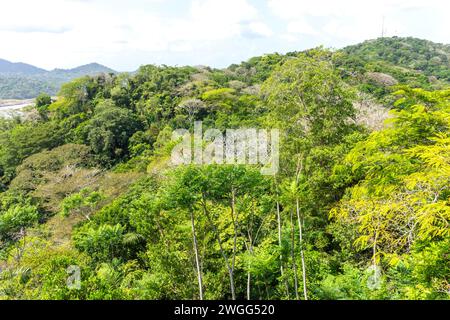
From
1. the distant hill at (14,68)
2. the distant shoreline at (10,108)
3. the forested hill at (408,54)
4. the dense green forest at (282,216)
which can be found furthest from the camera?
the distant hill at (14,68)

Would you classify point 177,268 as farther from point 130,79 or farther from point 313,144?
point 130,79

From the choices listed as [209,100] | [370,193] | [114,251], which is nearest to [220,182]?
[370,193]

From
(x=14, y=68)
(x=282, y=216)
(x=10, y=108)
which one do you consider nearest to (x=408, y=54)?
(x=282, y=216)

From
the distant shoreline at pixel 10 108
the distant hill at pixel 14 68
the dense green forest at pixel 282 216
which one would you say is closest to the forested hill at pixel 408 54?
the dense green forest at pixel 282 216

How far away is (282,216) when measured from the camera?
741 centimetres

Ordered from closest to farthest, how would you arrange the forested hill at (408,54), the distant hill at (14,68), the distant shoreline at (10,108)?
the distant shoreline at (10,108) < the forested hill at (408,54) < the distant hill at (14,68)

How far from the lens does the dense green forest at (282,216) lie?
387cm

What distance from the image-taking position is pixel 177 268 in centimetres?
704

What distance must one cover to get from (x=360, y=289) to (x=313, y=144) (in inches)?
131

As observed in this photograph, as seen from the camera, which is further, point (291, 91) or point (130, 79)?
point (130, 79)

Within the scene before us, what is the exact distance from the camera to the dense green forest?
152 inches

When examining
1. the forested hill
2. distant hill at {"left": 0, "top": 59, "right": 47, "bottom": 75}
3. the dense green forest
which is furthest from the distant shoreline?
distant hill at {"left": 0, "top": 59, "right": 47, "bottom": 75}

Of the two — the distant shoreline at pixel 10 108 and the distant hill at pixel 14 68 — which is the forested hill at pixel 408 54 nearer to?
the distant shoreline at pixel 10 108
